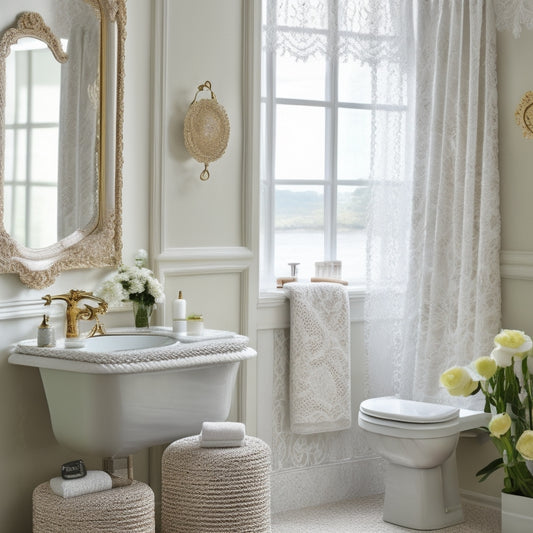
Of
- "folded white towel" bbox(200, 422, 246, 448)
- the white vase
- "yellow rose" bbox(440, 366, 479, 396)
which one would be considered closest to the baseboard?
the white vase

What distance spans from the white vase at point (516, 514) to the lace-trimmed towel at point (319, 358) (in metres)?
0.79

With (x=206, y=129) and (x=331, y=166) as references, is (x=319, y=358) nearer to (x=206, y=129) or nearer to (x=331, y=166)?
(x=331, y=166)

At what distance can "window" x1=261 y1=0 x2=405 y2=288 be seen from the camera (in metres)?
4.21

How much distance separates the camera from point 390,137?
171 inches

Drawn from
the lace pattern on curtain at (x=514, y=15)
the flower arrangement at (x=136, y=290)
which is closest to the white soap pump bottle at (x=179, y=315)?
the flower arrangement at (x=136, y=290)

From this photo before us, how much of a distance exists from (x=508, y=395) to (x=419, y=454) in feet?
1.36

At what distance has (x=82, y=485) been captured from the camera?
304cm

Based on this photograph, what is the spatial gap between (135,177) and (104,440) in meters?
1.05

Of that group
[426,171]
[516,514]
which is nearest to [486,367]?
[516,514]

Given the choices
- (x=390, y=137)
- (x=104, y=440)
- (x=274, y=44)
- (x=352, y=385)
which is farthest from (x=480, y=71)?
(x=104, y=440)

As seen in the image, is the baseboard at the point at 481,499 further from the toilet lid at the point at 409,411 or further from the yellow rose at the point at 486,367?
the yellow rose at the point at 486,367

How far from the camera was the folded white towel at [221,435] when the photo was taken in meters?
3.27

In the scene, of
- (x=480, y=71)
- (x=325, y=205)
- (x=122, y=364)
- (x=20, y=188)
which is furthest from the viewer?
(x=325, y=205)

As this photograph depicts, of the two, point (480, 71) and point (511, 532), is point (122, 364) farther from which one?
point (480, 71)
